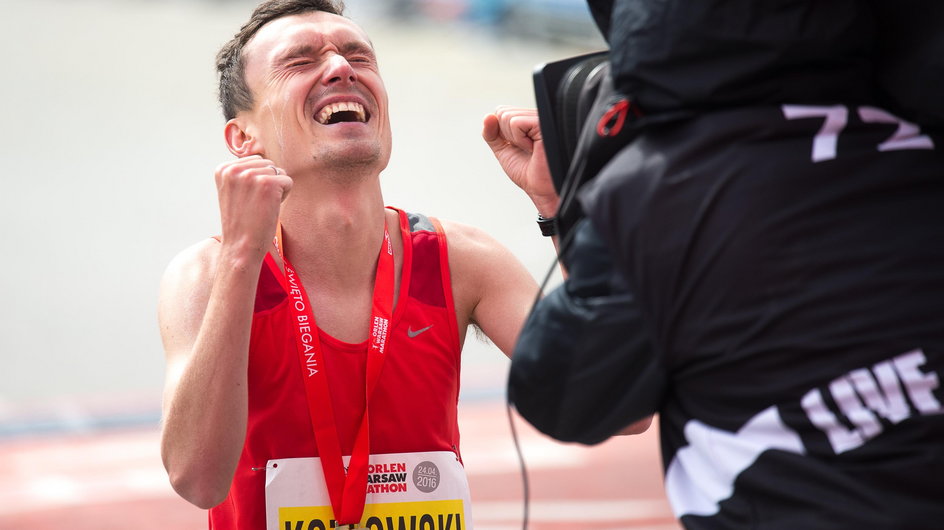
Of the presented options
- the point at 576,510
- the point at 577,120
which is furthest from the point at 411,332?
the point at 576,510

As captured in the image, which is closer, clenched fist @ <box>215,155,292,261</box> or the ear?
clenched fist @ <box>215,155,292,261</box>

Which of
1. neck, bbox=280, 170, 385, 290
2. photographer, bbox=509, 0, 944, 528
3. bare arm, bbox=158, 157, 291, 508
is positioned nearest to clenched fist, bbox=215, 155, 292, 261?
bare arm, bbox=158, 157, 291, 508

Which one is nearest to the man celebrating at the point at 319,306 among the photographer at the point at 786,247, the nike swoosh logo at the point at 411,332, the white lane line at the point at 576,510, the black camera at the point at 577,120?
the nike swoosh logo at the point at 411,332

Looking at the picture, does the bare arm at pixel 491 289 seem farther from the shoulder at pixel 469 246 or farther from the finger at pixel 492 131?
the finger at pixel 492 131

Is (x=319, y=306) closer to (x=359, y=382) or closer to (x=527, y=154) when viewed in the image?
(x=359, y=382)

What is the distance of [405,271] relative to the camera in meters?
2.95

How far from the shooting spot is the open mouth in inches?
114

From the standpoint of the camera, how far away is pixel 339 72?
2.93 metres

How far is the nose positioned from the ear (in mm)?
281

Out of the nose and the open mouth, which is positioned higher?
the nose

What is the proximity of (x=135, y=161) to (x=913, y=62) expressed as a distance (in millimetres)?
15665

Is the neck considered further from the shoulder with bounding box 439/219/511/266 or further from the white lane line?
the white lane line

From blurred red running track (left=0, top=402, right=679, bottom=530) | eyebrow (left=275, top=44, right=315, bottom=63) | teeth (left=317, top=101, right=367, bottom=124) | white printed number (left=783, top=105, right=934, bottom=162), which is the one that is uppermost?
eyebrow (left=275, top=44, right=315, bottom=63)

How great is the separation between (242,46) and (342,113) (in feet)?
1.28
